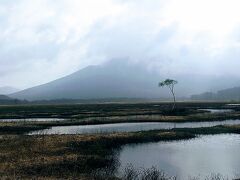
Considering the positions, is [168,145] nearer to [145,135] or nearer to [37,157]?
[145,135]

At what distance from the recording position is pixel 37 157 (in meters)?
37.0

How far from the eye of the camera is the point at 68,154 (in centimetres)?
3925

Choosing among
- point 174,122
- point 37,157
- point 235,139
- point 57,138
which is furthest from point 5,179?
point 174,122

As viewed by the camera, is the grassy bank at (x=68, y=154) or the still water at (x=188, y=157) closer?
the grassy bank at (x=68, y=154)

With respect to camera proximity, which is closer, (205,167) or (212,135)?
(205,167)

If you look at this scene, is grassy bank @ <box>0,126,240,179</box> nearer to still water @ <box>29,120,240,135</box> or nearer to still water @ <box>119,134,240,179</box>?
still water @ <box>119,134,240,179</box>

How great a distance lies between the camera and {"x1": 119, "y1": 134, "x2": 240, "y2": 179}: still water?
35.6 m

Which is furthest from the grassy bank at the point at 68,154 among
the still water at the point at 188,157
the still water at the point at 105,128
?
the still water at the point at 105,128

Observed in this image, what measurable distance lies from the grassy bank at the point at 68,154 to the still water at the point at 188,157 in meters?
2.18

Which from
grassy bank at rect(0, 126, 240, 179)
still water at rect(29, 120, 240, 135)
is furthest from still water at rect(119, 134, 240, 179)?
still water at rect(29, 120, 240, 135)

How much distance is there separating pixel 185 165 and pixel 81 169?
1019 centimetres

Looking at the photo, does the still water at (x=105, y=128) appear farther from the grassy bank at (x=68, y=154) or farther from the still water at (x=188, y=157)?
the still water at (x=188, y=157)

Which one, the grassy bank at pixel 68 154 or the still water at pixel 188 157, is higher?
the grassy bank at pixel 68 154

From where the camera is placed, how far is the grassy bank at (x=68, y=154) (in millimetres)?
31328
